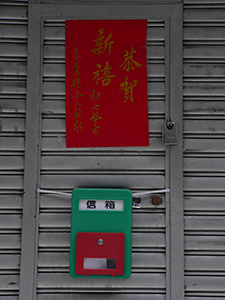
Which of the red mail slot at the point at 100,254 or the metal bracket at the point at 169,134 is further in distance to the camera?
the metal bracket at the point at 169,134

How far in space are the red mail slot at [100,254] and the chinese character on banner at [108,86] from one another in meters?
Answer: 0.64

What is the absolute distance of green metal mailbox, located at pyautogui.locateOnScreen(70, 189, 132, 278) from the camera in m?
1.57

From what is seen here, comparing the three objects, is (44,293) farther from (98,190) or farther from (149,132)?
(149,132)

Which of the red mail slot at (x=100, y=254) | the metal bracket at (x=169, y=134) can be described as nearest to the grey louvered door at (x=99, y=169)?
the metal bracket at (x=169, y=134)

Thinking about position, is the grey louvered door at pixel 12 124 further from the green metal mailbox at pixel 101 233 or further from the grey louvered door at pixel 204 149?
the grey louvered door at pixel 204 149

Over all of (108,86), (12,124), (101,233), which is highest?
(108,86)

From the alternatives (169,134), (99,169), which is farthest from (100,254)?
(169,134)

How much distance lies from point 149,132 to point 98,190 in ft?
1.84

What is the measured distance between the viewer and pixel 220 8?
6.01 feet

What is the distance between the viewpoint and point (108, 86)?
1788 millimetres

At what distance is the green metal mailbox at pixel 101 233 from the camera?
1.57m

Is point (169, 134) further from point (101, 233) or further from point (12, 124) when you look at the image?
point (12, 124)

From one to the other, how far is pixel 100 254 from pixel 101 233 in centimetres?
13

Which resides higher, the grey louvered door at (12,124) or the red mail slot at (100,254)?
the grey louvered door at (12,124)
